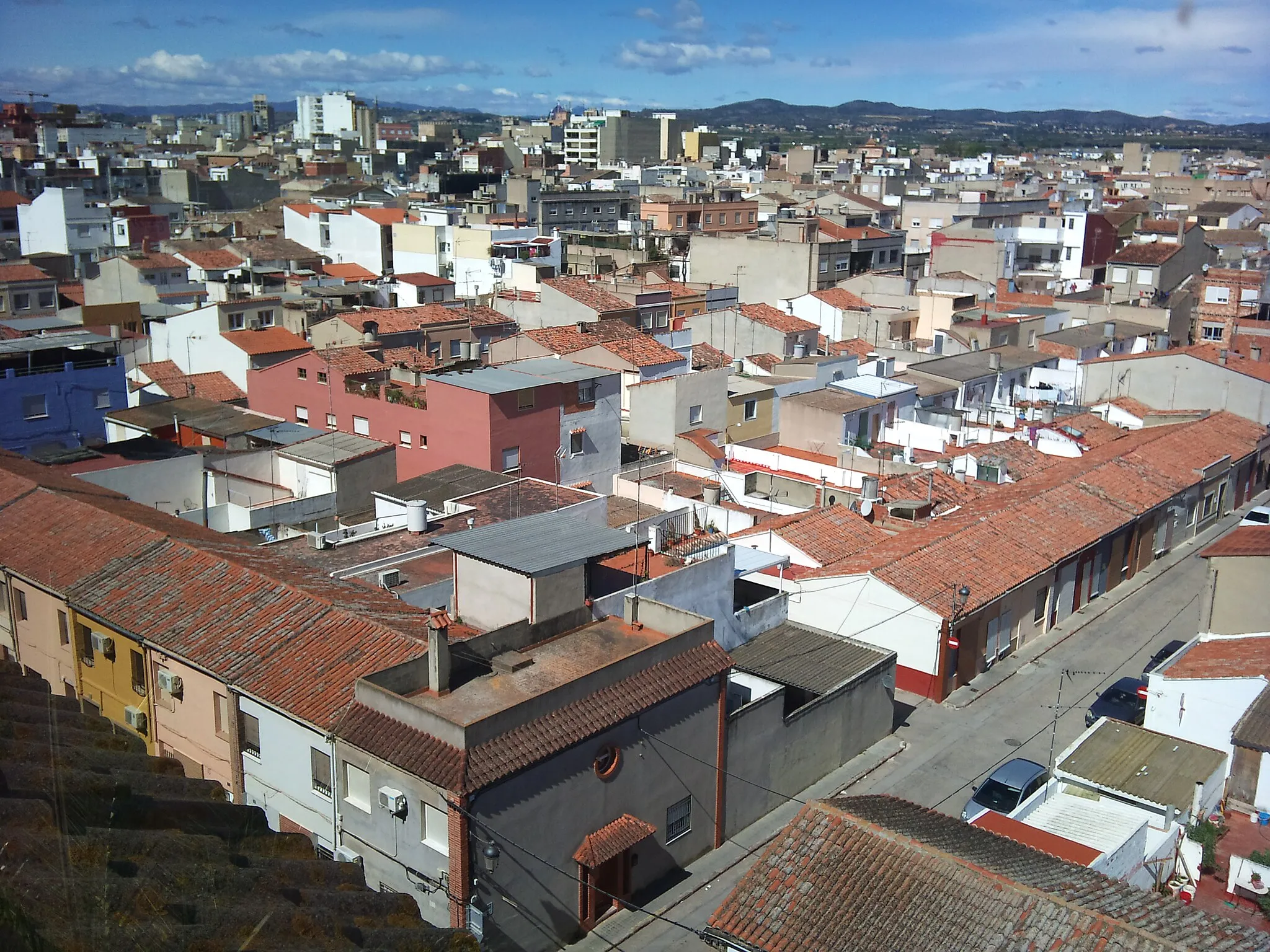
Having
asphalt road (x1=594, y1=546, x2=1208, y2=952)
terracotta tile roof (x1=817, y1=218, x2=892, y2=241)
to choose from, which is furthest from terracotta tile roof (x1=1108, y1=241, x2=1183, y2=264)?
asphalt road (x1=594, y1=546, x2=1208, y2=952)

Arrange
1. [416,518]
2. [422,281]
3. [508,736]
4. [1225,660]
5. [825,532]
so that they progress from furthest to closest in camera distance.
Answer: [422,281] → [825,532] → [416,518] → [1225,660] → [508,736]

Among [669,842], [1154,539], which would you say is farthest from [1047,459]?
[669,842]

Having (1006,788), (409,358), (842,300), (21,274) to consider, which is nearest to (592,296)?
(409,358)

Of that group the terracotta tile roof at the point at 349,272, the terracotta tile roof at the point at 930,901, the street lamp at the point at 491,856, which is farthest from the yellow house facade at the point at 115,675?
the terracotta tile roof at the point at 349,272

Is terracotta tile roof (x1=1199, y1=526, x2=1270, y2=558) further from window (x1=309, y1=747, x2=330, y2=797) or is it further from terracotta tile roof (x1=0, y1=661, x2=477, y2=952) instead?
terracotta tile roof (x1=0, y1=661, x2=477, y2=952)

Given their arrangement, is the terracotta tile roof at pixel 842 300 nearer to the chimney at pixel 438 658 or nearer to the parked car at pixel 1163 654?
the parked car at pixel 1163 654

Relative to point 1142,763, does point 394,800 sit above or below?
above

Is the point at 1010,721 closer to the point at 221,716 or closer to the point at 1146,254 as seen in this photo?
the point at 221,716

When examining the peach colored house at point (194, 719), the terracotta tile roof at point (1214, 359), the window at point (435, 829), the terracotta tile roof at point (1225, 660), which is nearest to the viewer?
the window at point (435, 829)
